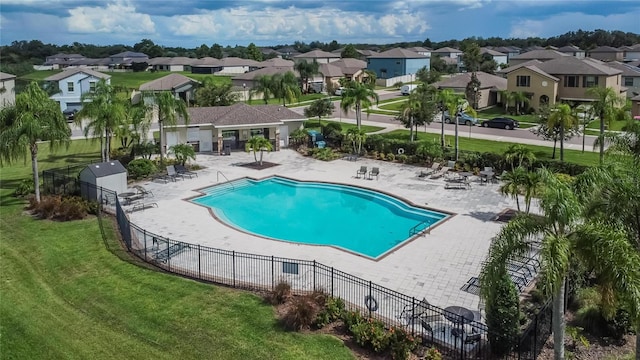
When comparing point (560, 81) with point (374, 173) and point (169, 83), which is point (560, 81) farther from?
point (169, 83)

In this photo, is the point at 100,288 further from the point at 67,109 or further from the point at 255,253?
the point at 67,109

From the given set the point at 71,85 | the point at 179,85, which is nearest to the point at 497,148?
the point at 179,85

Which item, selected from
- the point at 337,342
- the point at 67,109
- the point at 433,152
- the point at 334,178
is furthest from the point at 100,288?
the point at 67,109

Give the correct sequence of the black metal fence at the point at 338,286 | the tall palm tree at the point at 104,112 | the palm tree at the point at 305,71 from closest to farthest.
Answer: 1. the black metal fence at the point at 338,286
2. the tall palm tree at the point at 104,112
3. the palm tree at the point at 305,71

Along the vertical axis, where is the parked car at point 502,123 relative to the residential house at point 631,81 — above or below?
below

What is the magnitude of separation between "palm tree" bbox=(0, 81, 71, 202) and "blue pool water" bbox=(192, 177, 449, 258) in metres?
8.10

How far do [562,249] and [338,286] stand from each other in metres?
9.21

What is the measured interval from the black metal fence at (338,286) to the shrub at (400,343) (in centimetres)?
61

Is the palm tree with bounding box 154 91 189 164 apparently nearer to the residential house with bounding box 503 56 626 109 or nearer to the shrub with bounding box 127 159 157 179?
the shrub with bounding box 127 159 157 179

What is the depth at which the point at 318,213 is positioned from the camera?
28.8 meters

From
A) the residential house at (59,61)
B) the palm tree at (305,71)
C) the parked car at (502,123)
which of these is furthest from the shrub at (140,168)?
the residential house at (59,61)

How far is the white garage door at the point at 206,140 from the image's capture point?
1636 inches

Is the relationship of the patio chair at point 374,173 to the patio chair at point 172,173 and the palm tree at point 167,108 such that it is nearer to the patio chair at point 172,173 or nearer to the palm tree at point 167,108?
the patio chair at point 172,173

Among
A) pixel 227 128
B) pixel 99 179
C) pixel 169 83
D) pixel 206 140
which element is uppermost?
pixel 169 83
